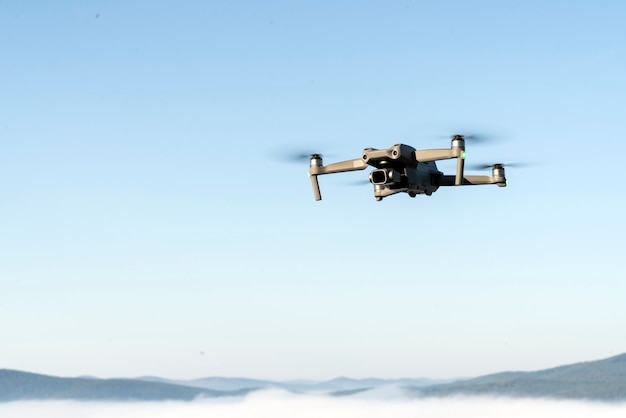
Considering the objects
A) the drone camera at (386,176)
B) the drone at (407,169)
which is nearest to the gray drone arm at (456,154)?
the drone at (407,169)

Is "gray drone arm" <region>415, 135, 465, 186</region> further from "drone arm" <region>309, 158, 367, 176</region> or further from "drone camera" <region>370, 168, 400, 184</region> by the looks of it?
"drone arm" <region>309, 158, 367, 176</region>

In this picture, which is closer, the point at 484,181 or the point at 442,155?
the point at 442,155

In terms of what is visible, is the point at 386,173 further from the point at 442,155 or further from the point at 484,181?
the point at 484,181

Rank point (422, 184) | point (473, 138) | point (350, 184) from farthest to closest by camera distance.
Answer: point (350, 184), point (422, 184), point (473, 138)

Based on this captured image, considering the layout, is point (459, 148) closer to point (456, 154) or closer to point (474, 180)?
point (456, 154)

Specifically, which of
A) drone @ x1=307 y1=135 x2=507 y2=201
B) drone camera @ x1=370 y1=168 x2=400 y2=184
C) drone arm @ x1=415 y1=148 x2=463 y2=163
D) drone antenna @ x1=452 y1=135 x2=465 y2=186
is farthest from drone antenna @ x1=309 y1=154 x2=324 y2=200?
drone antenna @ x1=452 y1=135 x2=465 y2=186

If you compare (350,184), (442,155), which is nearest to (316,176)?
(350,184)

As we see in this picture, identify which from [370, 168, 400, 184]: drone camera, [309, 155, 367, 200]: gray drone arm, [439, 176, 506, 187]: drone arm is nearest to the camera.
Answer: [370, 168, 400, 184]: drone camera
